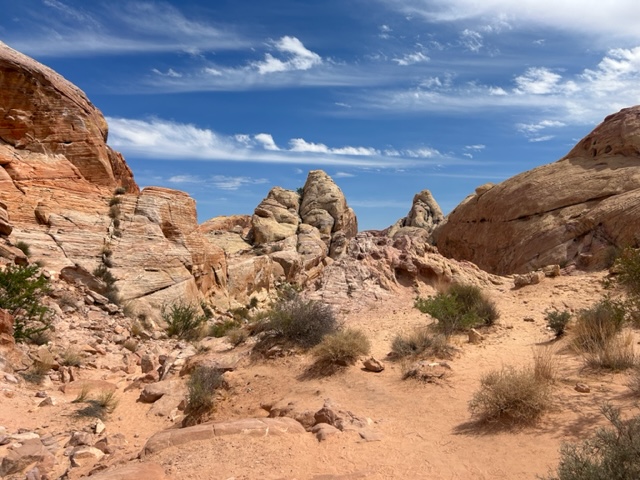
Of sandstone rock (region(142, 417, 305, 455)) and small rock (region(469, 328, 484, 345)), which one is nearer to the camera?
sandstone rock (region(142, 417, 305, 455))

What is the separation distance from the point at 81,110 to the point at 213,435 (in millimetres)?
22242

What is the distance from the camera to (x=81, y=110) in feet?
78.1

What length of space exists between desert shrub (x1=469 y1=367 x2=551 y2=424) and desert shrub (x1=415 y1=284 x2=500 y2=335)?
163 inches

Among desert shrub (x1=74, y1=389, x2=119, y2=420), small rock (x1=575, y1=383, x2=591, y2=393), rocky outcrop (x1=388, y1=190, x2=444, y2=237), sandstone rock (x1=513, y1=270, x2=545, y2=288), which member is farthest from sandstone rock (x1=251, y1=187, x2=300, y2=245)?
small rock (x1=575, y1=383, x2=591, y2=393)

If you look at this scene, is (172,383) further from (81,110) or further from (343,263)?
(81,110)

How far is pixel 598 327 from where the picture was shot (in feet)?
27.8

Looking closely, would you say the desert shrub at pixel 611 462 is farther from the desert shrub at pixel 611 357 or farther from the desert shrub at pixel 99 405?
the desert shrub at pixel 99 405

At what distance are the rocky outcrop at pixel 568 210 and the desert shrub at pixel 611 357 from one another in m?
12.5

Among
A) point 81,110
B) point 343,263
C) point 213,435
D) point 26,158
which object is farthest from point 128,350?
point 81,110

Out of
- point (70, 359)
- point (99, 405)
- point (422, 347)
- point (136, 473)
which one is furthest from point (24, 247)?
point (136, 473)

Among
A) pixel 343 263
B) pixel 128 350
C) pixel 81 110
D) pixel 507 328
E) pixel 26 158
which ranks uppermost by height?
pixel 81 110

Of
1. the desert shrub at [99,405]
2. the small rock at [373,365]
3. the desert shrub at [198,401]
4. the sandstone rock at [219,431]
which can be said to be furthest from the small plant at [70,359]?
the small rock at [373,365]

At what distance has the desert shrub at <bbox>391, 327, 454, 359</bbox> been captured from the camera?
29.6 ft

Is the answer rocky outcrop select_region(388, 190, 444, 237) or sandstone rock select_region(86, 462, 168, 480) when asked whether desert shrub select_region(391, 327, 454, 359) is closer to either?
sandstone rock select_region(86, 462, 168, 480)
